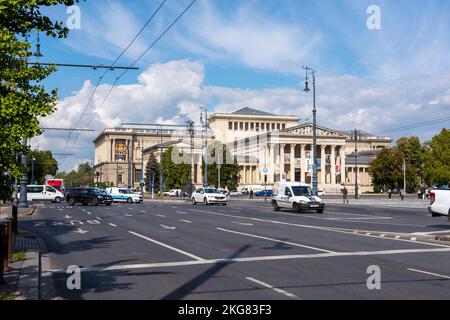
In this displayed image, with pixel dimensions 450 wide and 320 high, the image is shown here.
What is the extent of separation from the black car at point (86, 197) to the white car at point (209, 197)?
8.62m

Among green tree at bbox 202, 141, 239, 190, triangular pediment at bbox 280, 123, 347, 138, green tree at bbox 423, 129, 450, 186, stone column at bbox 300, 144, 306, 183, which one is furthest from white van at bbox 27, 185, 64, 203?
stone column at bbox 300, 144, 306, 183

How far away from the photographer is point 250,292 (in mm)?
9281

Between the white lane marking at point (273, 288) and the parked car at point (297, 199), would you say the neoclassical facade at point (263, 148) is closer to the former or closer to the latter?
the parked car at point (297, 199)

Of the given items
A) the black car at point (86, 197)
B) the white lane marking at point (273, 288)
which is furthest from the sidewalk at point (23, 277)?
the black car at point (86, 197)

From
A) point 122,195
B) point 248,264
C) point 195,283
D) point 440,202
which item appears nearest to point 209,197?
point 122,195

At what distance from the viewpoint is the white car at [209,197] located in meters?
56.3

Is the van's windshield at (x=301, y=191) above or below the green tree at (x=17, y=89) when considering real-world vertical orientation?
below

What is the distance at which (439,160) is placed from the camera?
98500 mm

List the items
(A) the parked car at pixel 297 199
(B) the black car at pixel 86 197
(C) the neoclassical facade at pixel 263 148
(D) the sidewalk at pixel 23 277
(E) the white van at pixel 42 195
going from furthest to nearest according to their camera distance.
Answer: (C) the neoclassical facade at pixel 263 148, (E) the white van at pixel 42 195, (B) the black car at pixel 86 197, (A) the parked car at pixel 297 199, (D) the sidewalk at pixel 23 277

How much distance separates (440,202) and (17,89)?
18670mm

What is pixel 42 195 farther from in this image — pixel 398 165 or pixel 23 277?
pixel 398 165
